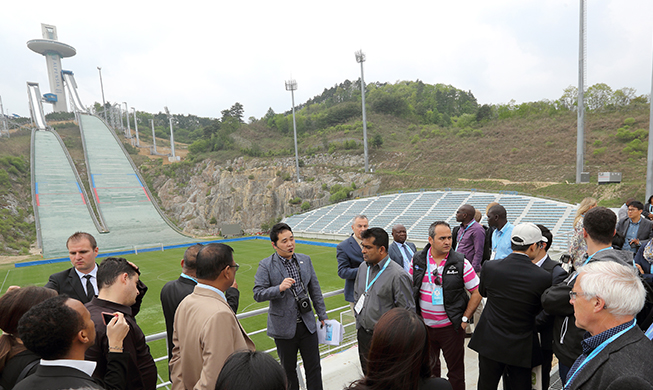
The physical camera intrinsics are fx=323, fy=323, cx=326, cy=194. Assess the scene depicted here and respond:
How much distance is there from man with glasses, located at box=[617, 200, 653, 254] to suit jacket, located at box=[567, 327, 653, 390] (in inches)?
204

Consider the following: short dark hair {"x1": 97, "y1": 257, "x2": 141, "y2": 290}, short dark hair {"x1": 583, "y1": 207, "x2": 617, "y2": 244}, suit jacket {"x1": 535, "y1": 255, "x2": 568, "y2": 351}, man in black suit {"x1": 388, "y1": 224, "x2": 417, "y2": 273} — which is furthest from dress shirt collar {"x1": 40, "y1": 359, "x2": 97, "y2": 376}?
short dark hair {"x1": 583, "y1": 207, "x2": 617, "y2": 244}

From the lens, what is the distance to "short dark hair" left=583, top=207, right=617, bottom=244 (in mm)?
2764

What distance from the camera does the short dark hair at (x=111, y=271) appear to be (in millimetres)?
2467

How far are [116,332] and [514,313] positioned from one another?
10.5ft

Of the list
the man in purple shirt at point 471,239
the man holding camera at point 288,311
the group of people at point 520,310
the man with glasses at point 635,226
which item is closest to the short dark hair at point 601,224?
the group of people at point 520,310

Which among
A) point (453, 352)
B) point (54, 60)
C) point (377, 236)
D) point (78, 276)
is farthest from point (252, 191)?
point (54, 60)

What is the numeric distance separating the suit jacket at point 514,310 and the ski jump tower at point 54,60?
290 ft

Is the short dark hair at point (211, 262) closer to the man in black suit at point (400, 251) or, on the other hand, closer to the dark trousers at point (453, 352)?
the dark trousers at point (453, 352)

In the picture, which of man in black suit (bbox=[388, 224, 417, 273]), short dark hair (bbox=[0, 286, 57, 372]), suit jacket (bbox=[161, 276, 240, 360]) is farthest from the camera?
man in black suit (bbox=[388, 224, 417, 273])

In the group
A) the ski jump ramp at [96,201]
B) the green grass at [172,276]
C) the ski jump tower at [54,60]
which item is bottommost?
the green grass at [172,276]

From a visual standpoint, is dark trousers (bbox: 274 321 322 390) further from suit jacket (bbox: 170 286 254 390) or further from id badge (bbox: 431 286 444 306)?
id badge (bbox: 431 286 444 306)

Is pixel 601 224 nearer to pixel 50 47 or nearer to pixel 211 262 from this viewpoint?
pixel 211 262

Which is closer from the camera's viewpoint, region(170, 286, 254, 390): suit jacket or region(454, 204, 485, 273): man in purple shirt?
region(170, 286, 254, 390): suit jacket

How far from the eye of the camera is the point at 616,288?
5.51 feet
